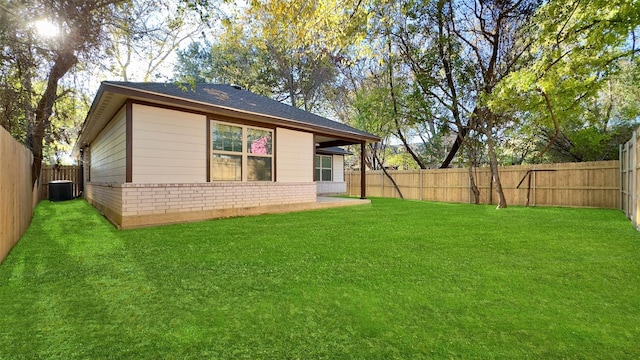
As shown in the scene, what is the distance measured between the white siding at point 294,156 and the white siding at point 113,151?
145 inches

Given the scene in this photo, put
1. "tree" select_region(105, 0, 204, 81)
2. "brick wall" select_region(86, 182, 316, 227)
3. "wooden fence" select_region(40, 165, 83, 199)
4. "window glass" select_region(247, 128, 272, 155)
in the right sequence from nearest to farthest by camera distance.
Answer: "brick wall" select_region(86, 182, 316, 227)
"tree" select_region(105, 0, 204, 81)
"window glass" select_region(247, 128, 272, 155)
"wooden fence" select_region(40, 165, 83, 199)

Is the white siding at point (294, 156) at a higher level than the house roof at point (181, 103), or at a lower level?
lower

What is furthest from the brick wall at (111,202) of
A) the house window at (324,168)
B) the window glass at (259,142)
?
the house window at (324,168)

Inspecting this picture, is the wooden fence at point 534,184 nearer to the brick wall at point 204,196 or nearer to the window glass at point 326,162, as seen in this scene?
the window glass at point 326,162

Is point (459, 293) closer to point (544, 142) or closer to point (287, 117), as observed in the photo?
point (287, 117)

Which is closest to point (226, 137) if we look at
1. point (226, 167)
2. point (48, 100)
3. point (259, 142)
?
point (226, 167)

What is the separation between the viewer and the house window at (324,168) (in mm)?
15820

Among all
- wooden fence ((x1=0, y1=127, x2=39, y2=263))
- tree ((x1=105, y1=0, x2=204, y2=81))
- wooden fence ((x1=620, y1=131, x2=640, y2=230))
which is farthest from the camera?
tree ((x1=105, y1=0, x2=204, y2=81))

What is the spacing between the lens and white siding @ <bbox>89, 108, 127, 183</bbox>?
6367 mm

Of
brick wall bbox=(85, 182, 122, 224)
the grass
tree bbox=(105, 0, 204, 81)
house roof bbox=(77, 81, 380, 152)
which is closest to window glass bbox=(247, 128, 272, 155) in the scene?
house roof bbox=(77, 81, 380, 152)

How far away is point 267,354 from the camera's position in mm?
1727

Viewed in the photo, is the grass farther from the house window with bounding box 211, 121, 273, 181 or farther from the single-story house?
the house window with bounding box 211, 121, 273, 181

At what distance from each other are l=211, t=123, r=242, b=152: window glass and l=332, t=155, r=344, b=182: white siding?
947 centimetres

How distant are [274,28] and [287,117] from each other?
341cm
